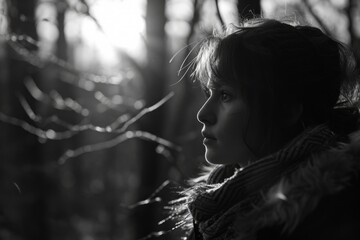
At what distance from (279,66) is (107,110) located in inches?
119

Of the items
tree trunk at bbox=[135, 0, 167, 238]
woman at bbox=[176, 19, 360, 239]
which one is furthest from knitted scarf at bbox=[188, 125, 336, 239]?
tree trunk at bbox=[135, 0, 167, 238]

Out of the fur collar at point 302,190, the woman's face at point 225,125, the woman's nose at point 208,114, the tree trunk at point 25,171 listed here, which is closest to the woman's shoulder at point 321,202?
the fur collar at point 302,190

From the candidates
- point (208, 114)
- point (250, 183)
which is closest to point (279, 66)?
point (208, 114)

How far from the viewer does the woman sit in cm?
173

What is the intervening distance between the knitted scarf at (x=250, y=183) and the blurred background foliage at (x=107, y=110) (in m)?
0.38

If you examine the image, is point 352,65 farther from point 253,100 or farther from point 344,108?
point 253,100

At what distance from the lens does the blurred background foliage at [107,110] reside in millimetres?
3189

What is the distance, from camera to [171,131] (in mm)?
4805

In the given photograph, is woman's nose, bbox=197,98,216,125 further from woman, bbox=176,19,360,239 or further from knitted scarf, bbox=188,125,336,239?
knitted scarf, bbox=188,125,336,239

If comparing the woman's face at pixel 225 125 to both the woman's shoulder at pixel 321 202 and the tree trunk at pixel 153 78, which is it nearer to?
the woman's shoulder at pixel 321 202

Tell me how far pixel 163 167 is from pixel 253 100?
3440mm

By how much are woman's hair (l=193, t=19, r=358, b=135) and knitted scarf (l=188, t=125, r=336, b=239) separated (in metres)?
0.14

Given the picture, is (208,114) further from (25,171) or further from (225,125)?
(25,171)

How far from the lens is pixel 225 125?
1.99 meters
